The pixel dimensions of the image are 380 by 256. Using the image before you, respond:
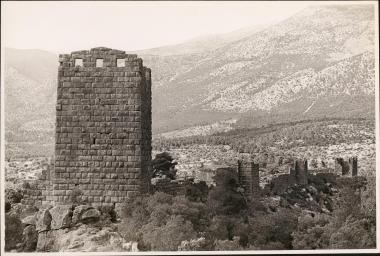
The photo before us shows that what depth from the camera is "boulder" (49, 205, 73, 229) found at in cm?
1584

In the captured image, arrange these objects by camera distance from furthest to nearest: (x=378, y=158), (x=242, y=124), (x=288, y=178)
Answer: (x=242, y=124) → (x=288, y=178) → (x=378, y=158)

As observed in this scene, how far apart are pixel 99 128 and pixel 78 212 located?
2.03 meters

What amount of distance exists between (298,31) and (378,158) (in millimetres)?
5291

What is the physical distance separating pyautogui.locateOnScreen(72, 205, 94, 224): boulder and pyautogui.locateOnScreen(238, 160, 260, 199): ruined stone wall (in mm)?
4388

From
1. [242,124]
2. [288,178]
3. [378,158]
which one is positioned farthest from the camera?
[242,124]

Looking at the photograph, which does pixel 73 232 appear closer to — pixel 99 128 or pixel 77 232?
pixel 77 232

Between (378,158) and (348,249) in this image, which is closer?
(348,249)

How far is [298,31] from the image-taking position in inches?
839

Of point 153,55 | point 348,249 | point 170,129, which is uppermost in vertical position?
point 153,55

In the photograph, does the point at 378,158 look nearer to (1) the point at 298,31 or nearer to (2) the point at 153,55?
(1) the point at 298,31

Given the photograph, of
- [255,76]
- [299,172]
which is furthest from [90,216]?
[255,76]

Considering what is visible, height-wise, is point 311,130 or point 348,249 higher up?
point 311,130

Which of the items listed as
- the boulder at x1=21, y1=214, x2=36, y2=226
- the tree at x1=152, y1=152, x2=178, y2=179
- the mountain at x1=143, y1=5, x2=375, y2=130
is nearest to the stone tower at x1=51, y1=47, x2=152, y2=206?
the boulder at x1=21, y1=214, x2=36, y2=226

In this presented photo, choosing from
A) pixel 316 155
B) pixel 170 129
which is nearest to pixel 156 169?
pixel 170 129
